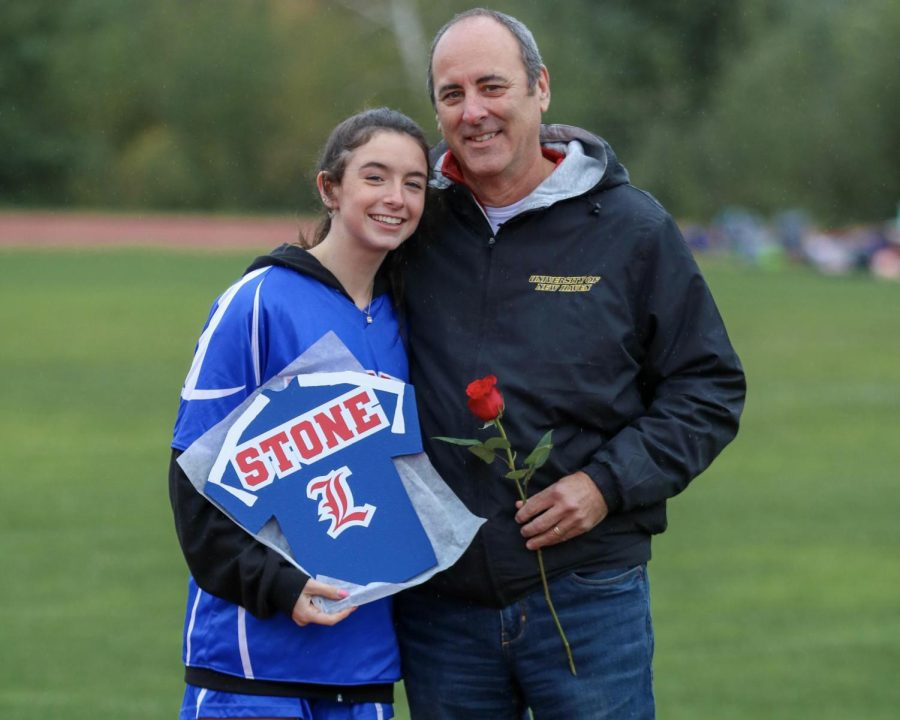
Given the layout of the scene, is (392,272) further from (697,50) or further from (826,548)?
(697,50)

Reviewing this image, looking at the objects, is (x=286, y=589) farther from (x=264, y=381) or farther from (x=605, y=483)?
(x=605, y=483)

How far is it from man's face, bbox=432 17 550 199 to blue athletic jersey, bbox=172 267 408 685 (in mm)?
443

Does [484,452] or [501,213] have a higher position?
[501,213]

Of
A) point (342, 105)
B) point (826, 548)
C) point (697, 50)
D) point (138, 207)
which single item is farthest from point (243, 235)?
point (826, 548)

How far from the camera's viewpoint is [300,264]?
3.38 metres

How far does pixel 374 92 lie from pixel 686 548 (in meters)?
47.9

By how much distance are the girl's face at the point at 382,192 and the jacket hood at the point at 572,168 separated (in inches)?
6.9

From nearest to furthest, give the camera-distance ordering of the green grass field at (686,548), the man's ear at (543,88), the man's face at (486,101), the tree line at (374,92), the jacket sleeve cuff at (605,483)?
the jacket sleeve cuff at (605,483)
the man's face at (486,101)
the man's ear at (543,88)
the green grass field at (686,548)
the tree line at (374,92)

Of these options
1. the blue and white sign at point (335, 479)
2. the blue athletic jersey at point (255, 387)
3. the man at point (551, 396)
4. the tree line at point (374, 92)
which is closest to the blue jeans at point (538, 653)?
the man at point (551, 396)

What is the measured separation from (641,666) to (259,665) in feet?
2.76

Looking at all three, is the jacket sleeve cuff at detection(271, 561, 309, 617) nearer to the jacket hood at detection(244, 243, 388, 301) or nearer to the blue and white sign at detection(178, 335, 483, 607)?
the blue and white sign at detection(178, 335, 483, 607)

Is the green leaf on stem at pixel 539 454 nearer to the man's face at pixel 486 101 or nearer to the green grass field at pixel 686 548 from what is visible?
the man's face at pixel 486 101

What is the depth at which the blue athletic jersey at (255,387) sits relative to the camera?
325 centimetres

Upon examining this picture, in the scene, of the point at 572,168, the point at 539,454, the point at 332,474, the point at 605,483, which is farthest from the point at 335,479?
the point at 572,168
